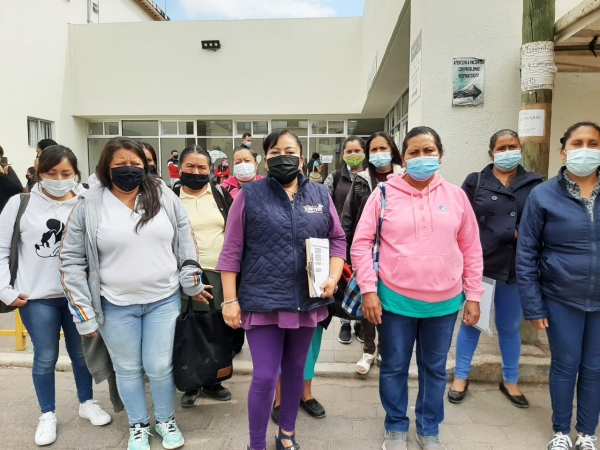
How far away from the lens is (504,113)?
4.25 metres

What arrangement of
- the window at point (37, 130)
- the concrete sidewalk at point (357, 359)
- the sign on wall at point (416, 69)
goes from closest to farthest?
the concrete sidewalk at point (357, 359), the sign on wall at point (416, 69), the window at point (37, 130)

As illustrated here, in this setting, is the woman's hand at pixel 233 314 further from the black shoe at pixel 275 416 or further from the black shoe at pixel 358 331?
the black shoe at pixel 358 331

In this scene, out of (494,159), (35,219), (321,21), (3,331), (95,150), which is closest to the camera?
(35,219)

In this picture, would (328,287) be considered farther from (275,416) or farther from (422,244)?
(275,416)

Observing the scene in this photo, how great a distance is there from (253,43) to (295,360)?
13.7 metres

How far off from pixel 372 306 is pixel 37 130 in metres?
14.2

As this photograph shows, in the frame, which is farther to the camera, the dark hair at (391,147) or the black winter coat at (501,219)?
the dark hair at (391,147)

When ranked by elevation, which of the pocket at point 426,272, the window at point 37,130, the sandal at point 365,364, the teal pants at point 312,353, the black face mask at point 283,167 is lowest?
the sandal at point 365,364

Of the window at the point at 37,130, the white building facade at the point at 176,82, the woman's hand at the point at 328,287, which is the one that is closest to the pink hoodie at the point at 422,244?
the woman's hand at the point at 328,287

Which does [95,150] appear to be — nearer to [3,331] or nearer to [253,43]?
[253,43]

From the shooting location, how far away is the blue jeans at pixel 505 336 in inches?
124

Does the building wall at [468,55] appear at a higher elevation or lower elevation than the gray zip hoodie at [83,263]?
higher

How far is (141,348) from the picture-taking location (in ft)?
8.59

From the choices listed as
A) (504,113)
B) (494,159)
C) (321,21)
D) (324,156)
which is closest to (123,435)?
(494,159)
